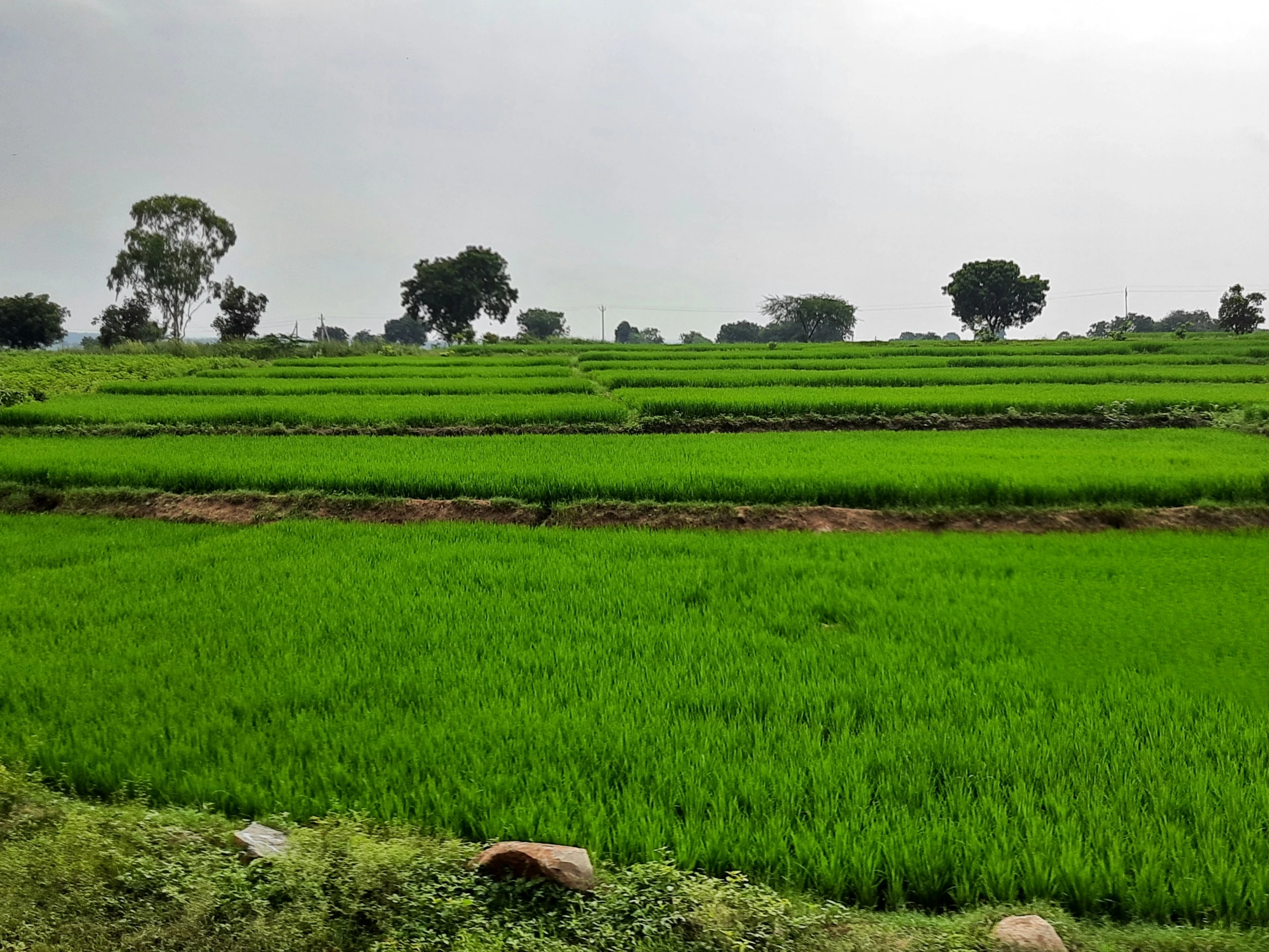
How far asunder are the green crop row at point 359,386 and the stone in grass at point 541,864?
14973 millimetres

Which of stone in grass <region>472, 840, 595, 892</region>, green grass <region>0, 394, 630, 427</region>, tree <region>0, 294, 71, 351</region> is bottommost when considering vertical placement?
stone in grass <region>472, 840, 595, 892</region>

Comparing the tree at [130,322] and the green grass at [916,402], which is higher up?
the tree at [130,322]

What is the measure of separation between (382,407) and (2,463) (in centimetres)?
588

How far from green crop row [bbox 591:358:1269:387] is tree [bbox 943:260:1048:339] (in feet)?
146

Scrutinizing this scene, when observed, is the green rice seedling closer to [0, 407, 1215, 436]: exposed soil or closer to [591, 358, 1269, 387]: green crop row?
[591, 358, 1269, 387]: green crop row

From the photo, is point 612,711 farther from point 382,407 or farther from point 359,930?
point 382,407

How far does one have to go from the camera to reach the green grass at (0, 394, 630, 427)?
13.1 m

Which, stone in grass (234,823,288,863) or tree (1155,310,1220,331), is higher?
tree (1155,310,1220,331)

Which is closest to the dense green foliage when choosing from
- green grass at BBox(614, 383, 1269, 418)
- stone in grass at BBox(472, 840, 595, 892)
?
stone in grass at BBox(472, 840, 595, 892)

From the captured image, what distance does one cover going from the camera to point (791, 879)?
2.36 metres

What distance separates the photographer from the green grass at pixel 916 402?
13.5 meters

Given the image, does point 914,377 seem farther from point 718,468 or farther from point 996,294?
point 996,294

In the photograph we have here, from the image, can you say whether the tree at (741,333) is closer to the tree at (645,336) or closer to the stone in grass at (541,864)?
the tree at (645,336)

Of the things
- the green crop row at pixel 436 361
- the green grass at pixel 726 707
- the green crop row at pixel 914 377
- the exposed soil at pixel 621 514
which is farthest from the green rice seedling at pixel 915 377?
A: the green grass at pixel 726 707
